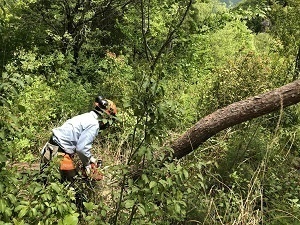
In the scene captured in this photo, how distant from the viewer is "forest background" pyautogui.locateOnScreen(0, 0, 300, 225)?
2.66m

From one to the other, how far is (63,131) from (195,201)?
5.72 ft

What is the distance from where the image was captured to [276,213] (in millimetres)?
4438

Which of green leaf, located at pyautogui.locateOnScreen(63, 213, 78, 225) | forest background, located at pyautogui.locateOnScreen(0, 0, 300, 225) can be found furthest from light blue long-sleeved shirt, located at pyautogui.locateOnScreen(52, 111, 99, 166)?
green leaf, located at pyautogui.locateOnScreen(63, 213, 78, 225)

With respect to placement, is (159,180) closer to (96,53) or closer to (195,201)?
(195,201)

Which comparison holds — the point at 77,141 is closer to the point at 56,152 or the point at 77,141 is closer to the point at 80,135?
the point at 80,135

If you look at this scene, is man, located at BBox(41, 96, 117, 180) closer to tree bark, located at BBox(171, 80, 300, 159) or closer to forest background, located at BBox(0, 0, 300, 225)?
forest background, located at BBox(0, 0, 300, 225)

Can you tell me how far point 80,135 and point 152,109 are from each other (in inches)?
80.7

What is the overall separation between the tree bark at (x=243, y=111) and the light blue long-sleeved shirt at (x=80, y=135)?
1.29 m

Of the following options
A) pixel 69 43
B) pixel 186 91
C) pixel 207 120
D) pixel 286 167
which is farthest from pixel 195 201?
pixel 69 43

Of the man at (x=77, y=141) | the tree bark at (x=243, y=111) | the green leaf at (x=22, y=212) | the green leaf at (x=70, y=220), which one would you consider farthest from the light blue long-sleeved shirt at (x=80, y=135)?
the green leaf at (x=22, y=212)

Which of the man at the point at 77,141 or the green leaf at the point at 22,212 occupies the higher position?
the green leaf at the point at 22,212

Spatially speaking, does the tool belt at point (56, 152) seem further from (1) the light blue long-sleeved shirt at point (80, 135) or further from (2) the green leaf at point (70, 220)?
(2) the green leaf at point (70, 220)

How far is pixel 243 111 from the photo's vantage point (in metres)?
5.02

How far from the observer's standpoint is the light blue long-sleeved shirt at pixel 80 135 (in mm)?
4453
